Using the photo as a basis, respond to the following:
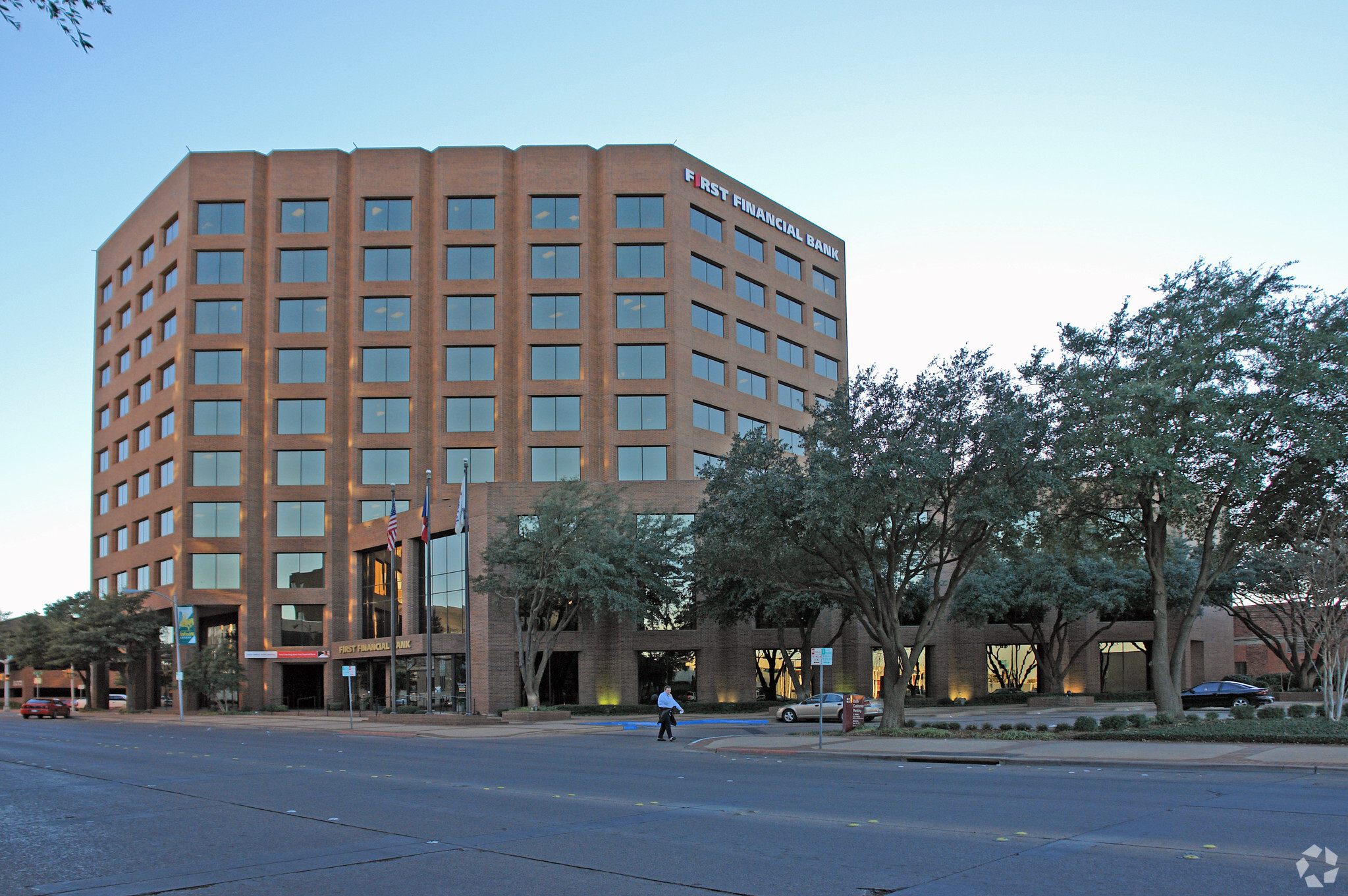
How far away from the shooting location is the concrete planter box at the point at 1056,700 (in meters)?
52.5

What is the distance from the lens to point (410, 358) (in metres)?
67.1

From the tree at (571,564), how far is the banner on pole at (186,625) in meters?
16.5

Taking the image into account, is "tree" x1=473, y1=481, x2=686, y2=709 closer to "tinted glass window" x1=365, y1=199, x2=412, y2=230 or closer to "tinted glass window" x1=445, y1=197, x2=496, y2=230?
"tinted glass window" x1=445, y1=197, x2=496, y2=230

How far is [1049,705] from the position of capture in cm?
5250

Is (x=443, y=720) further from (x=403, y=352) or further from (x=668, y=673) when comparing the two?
(x=403, y=352)

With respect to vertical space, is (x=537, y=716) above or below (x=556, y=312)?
below

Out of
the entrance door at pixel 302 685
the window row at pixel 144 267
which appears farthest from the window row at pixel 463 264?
the entrance door at pixel 302 685

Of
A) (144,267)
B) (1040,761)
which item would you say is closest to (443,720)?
(1040,761)

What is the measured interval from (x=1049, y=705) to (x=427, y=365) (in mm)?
42294

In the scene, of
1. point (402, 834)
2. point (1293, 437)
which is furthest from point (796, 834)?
point (1293, 437)

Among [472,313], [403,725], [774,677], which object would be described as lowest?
[403,725]

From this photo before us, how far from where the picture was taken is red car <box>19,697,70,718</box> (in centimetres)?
6072

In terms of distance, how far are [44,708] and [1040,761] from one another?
197 feet

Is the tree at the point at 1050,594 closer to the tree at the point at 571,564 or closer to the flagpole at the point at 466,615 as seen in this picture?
the tree at the point at 571,564
